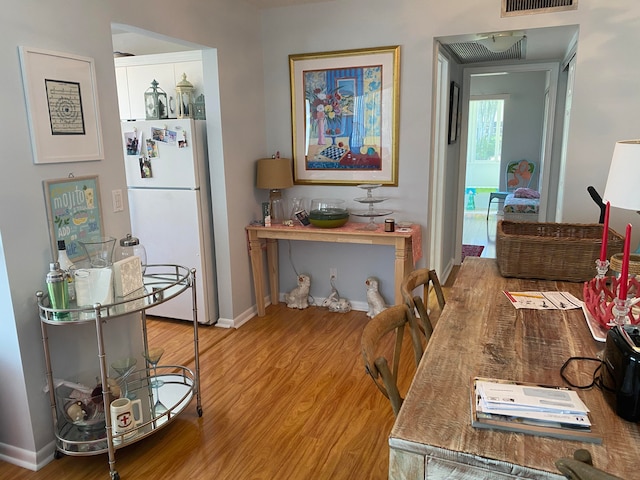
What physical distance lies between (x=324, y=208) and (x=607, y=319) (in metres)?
2.38

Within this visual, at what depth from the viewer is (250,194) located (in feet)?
12.5

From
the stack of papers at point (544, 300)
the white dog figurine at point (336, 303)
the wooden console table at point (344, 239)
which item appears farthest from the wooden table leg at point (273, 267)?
the stack of papers at point (544, 300)

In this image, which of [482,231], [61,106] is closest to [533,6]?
[61,106]

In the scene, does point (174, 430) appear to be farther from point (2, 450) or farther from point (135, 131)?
point (135, 131)

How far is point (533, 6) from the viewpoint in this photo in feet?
A: 10.0

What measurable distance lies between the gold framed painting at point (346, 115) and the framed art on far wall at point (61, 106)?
5.92ft

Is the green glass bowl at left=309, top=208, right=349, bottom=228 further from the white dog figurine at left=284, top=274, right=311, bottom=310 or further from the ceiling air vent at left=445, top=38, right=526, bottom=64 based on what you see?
the ceiling air vent at left=445, top=38, right=526, bottom=64

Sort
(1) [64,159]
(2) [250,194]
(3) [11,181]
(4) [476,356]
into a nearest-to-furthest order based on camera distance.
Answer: (4) [476,356] → (3) [11,181] → (1) [64,159] → (2) [250,194]

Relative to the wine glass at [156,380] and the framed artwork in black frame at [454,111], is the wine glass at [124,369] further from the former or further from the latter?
the framed artwork in black frame at [454,111]

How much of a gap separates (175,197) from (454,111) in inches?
114

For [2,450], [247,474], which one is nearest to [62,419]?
[2,450]

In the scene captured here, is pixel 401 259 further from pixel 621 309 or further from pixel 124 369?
pixel 621 309

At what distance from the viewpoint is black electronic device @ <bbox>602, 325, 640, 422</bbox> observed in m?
1.08

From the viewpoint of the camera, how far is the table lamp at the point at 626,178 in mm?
1390
